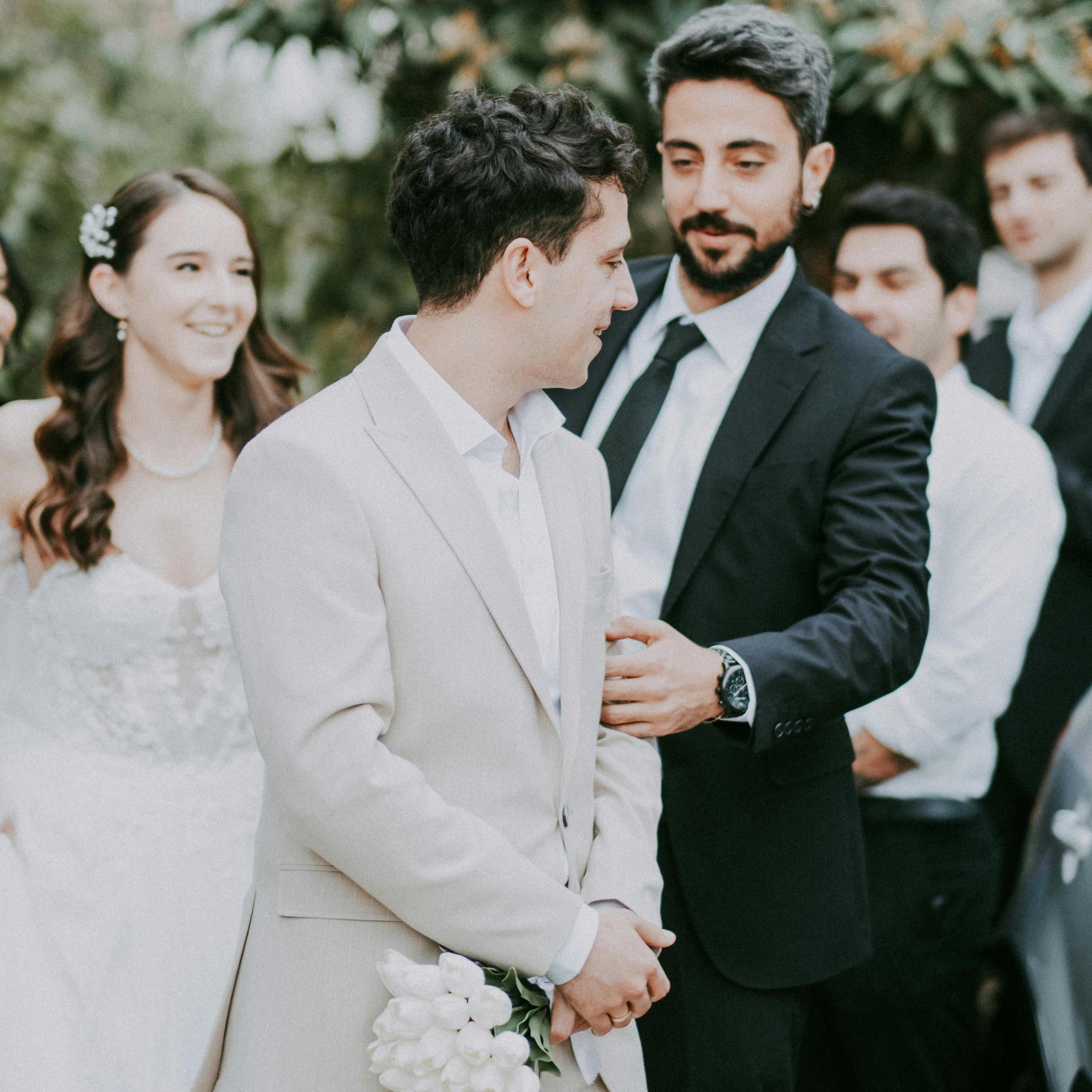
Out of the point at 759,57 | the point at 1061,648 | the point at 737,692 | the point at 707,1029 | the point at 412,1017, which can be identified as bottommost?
the point at 707,1029

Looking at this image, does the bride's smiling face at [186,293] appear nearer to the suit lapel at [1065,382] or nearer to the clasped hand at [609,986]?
the clasped hand at [609,986]

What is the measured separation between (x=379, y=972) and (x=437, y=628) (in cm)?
46

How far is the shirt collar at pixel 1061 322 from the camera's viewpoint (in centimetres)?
434

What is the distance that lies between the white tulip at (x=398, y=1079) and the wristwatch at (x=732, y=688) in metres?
0.78

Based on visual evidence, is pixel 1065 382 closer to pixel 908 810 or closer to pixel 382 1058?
pixel 908 810

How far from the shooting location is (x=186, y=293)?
311cm

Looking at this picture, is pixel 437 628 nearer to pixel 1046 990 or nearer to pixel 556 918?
pixel 556 918

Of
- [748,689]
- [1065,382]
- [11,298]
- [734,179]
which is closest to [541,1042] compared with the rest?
[748,689]

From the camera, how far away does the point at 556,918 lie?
5.73ft

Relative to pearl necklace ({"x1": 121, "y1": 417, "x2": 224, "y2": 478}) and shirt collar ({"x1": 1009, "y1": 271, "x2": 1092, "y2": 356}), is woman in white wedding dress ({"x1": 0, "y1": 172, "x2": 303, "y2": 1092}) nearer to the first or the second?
pearl necklace ({"x1": 121, "y1": 417, "x2": 224, "y2": 478})

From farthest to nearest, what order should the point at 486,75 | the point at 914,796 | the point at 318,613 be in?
the point at 486,75
the point at 914,796
the point at 318,613

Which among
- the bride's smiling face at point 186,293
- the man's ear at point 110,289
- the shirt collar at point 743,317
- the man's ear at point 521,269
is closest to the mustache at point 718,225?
the shirt collar at point 743,317

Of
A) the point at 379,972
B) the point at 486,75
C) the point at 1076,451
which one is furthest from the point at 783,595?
the point at 486,75

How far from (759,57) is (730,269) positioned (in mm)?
413
